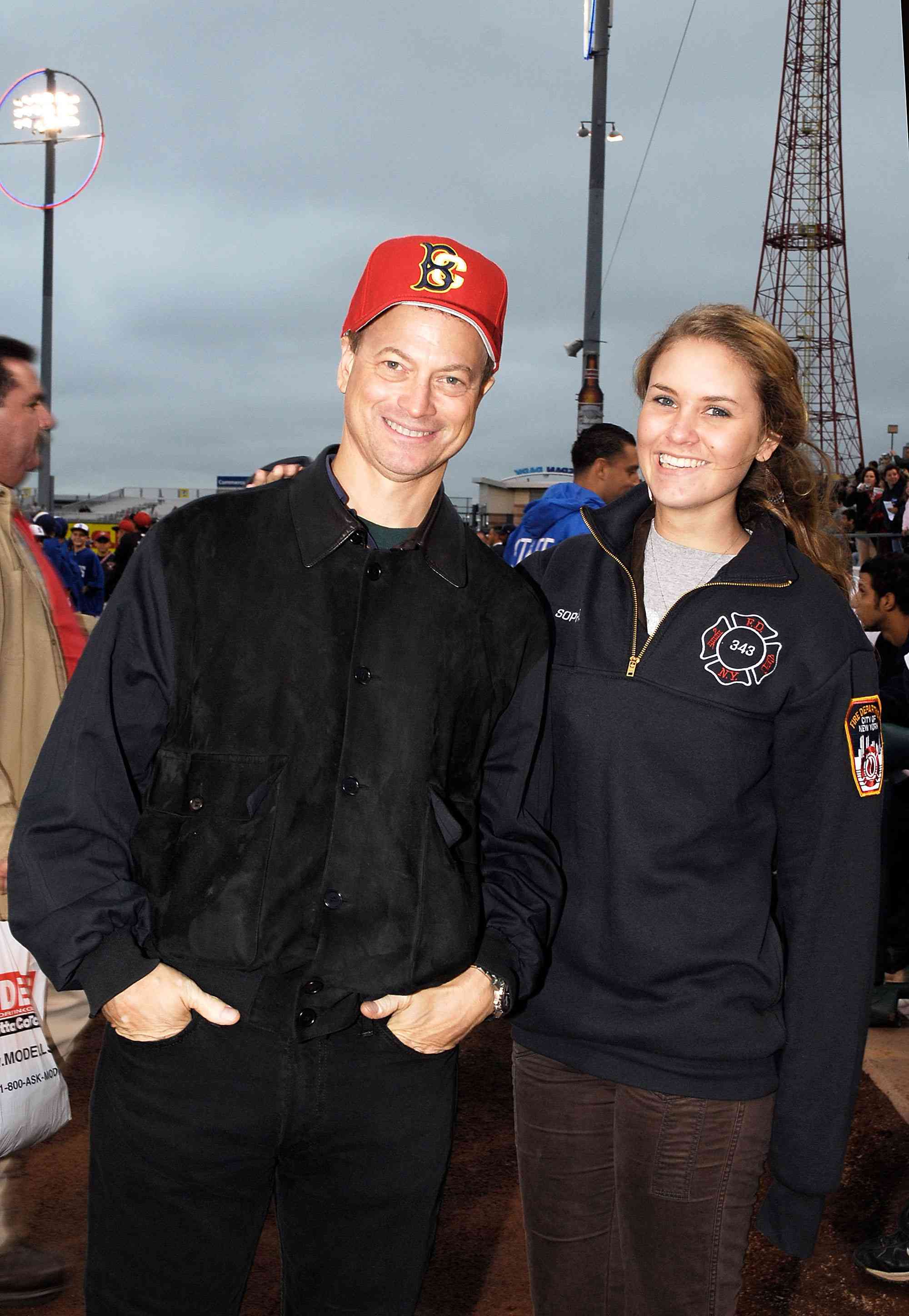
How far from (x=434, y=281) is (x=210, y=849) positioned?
1.10m

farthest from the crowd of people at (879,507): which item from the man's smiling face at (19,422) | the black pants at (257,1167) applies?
the black pants at (257,1167)

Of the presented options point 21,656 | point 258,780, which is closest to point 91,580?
point 21,656

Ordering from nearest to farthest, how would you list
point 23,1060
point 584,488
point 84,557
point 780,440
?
point 780,440 → point 23,1060 → point 584,488 → point 84,557

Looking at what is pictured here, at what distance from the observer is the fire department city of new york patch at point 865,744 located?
2.26 metres

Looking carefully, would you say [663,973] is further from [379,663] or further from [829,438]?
[829,438]

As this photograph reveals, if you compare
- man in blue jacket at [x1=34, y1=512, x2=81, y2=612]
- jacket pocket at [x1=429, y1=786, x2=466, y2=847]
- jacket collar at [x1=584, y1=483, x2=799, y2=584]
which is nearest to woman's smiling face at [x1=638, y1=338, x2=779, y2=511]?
jacket collar at [x1=584, y1=483, x2=799, y2=584]

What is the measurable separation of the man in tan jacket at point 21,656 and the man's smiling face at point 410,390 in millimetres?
1774

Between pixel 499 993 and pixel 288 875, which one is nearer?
pixel 288 875

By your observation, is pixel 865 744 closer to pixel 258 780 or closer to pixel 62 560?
pixel 258 780

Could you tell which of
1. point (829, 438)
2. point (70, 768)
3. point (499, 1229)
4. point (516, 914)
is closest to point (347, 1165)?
point (516, 914)

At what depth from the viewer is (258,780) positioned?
6.53ft

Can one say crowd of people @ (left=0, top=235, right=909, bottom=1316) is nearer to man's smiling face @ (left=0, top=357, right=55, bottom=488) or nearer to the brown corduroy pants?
the brown corduroy pants

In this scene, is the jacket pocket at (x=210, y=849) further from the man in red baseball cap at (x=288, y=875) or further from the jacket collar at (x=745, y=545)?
the jacket collar at (x=745, y=545)

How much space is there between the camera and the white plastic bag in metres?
3.13
